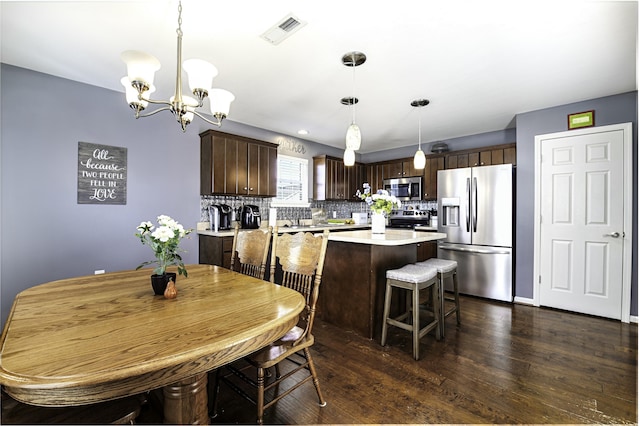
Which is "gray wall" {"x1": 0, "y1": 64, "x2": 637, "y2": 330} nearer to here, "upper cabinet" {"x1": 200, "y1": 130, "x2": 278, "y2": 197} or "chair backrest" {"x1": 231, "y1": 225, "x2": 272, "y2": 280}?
"upper cabinet" {"x1": 200, "y1": 130, "x2": 278, "y2": 197}

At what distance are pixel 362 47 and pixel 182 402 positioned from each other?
97.3 inches

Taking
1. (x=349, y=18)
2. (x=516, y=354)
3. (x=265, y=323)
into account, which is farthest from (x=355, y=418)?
(x=349, y=18)

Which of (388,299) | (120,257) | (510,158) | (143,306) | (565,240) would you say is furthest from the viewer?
(510,158)

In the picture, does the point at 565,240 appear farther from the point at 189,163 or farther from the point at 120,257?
the point at 120,257

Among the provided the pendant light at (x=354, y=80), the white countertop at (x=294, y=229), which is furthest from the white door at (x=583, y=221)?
the white countertop at (x=294, y=229)

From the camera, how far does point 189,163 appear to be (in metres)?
3.75

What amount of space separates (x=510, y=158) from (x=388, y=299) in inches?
128

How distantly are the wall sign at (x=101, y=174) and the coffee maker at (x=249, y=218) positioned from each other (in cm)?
145

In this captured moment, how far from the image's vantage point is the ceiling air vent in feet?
6.42

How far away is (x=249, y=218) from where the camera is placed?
415 cm

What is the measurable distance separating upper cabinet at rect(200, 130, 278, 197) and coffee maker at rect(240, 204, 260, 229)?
236mm

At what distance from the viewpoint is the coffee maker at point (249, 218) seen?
4148 mm

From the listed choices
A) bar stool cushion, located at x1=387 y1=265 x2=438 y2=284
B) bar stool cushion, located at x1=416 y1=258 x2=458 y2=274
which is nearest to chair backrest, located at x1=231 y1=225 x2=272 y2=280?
bar stool cushion, located at x1=387 y1=265 x2=438 y2=284

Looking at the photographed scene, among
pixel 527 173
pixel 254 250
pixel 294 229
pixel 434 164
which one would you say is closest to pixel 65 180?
pixel 254 250
